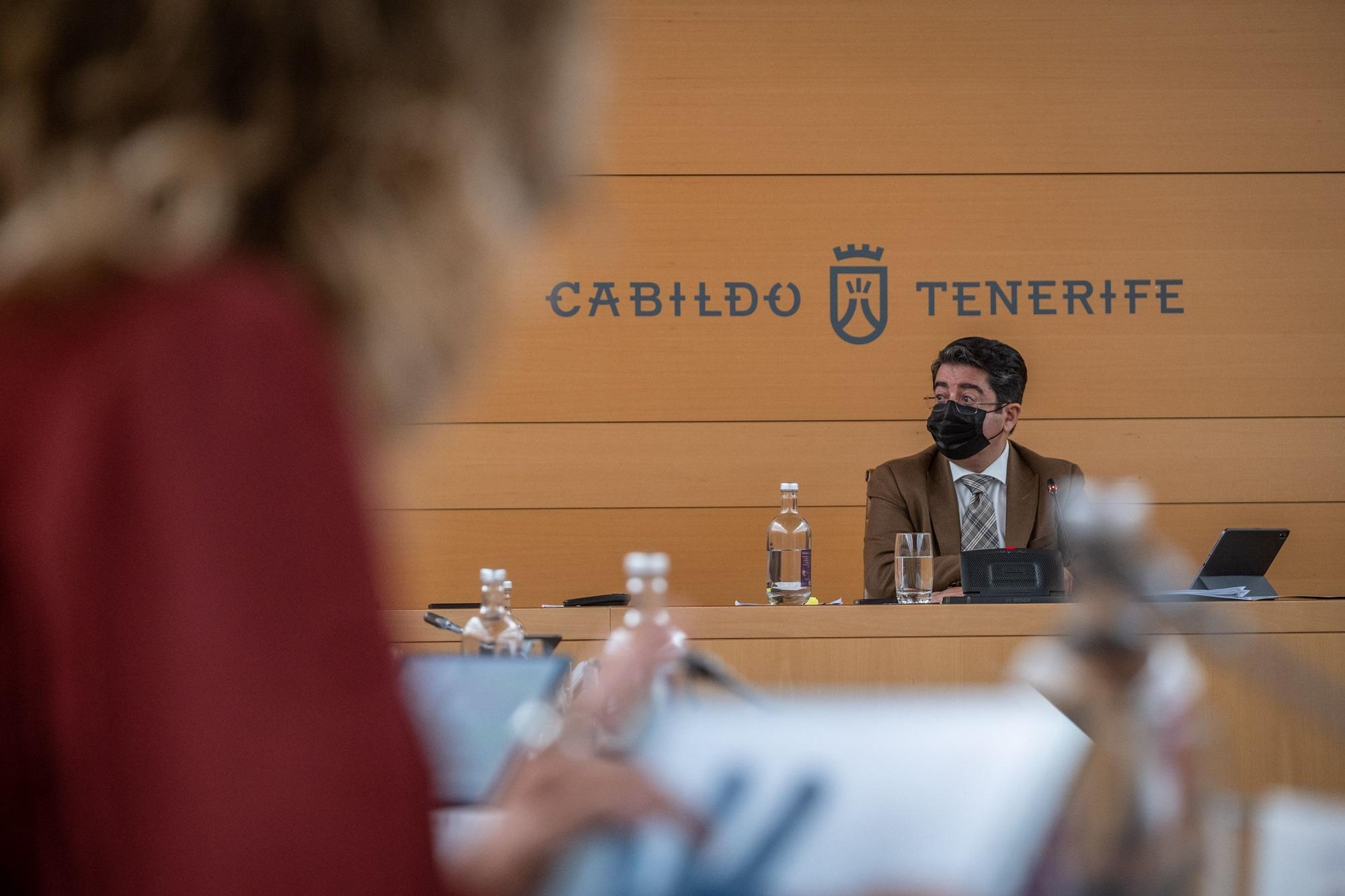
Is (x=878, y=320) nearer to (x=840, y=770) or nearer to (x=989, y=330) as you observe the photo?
(x=989, y=330)

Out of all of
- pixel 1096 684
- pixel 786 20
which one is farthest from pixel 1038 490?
pixel 1096 684

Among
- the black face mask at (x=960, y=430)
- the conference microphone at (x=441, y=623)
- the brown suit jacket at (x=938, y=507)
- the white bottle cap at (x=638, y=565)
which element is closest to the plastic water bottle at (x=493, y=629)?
the conference microphone at (x=441, y=623)

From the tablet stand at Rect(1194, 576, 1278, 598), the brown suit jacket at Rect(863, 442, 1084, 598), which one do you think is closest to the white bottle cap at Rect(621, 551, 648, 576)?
the tablet stand at Rect(1194, 576, 1278, 598)

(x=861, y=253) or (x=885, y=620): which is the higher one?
(x=861, y=253)

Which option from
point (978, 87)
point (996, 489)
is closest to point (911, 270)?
point (978, 87)

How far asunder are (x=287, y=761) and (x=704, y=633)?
2.61 m

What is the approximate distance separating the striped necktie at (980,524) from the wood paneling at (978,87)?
1.66 metres

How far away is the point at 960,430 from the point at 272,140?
3.98m

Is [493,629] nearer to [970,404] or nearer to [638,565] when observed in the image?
[638,565]

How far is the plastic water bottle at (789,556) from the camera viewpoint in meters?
3.59

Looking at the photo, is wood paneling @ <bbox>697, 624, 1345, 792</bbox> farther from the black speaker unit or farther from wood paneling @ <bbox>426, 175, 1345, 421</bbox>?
wood paneling @ <bbox>426, 175, 1345, 421</bbox>

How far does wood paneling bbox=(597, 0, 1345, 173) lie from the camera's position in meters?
5.19

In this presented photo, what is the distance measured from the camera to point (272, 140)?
51cm

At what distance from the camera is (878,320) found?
520cm
